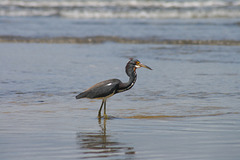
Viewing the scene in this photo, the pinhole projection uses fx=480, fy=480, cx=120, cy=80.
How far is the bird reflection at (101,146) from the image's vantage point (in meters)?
5.38

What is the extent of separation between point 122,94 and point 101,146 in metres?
4.00

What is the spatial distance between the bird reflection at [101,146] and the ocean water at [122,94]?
0.01 metres

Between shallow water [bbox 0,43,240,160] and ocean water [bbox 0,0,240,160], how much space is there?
0.05 ft

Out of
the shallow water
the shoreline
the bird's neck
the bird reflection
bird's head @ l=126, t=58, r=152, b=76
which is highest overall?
the shoreline

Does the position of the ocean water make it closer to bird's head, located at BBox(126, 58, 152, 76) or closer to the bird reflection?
the bird reflection

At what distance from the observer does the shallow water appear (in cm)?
560

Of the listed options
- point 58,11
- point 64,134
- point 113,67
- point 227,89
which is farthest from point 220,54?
point 58,11

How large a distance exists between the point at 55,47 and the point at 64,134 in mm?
11393

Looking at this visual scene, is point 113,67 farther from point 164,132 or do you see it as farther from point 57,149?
point 57,149

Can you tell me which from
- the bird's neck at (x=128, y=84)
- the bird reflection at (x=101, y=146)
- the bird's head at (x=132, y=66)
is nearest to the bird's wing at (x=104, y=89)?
the bird's neck at (x=128, y=84)

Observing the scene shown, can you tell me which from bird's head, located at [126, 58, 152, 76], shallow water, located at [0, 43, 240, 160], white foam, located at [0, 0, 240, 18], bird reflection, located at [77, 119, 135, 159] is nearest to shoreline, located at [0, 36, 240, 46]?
shallow water, located at [0, 43, 240, 160]

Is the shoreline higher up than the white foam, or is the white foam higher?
the white foam

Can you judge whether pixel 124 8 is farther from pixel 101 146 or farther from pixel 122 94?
pixel 101 146

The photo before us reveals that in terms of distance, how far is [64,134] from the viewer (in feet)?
20.8
